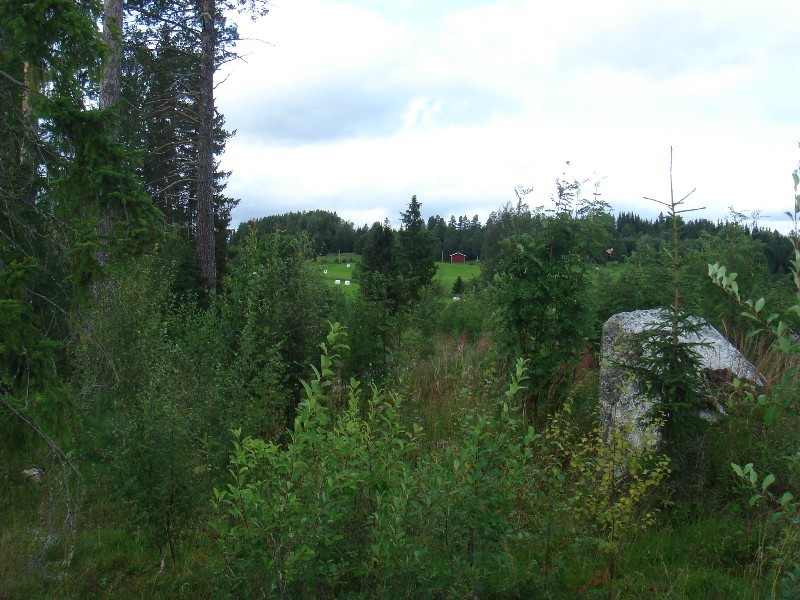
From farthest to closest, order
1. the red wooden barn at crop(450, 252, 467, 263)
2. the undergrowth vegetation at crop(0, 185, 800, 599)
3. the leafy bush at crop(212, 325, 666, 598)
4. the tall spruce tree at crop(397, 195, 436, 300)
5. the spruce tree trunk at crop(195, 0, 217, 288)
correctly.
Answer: the red wooden barn at crop(450, 252, 467, 263)
the tall spruce tree at crop(397, 195, 436, 300)
the spruce tree trunk at crop(195, 0, 217, 288)
the undergrowth vegetation at crop(0, 185, 800, 599)
the leafy bush at crop(212, 325, 666, 598)

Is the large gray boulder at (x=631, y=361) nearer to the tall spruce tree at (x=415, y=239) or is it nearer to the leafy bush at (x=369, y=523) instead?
the leafy bush at (x=369, y=523)

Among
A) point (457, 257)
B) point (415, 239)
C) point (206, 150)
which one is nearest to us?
point (206, 150)

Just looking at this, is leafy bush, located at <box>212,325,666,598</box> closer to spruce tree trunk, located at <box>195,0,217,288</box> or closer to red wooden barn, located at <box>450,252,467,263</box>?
spruce tree trunk, located at <box>195,0,217,288</box>

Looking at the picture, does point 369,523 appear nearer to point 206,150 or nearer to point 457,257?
point 206,150

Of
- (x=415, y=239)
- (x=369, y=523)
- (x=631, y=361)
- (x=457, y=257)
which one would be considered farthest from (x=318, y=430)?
(x=457, y=257)

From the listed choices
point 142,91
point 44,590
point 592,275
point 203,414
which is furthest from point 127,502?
point 142,91

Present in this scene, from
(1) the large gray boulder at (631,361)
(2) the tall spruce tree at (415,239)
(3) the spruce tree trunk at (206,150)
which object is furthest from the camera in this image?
(2) the tall spruce tree at (415,239)

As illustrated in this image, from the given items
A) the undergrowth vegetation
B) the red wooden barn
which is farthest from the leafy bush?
the red wooden barn

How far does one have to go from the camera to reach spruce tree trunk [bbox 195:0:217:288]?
47.7 feet

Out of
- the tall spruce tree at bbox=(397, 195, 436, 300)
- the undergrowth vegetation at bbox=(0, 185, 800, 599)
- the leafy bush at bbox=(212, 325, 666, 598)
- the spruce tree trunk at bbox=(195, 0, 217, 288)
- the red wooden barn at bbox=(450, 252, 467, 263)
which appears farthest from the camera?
the red wooden barn at bbox=(450, 252, 467, 263)

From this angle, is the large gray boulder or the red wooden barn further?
the red wooden barn

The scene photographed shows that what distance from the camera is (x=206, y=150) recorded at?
1469cm

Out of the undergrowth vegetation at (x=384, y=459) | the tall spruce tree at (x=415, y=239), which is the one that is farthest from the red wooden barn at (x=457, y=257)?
the undergrowth vegetation at (x=384, y=459)

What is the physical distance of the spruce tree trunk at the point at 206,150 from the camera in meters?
14.5
